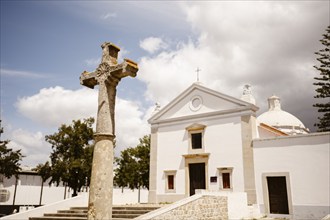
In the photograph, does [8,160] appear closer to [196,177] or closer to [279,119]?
[196,177]

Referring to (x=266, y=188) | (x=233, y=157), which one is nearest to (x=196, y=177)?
(x=233, y=157)

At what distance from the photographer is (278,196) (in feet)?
54.2

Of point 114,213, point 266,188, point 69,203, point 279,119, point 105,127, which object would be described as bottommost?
point 114,213

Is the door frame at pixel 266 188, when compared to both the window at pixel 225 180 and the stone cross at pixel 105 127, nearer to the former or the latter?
the window at pixel 225 180

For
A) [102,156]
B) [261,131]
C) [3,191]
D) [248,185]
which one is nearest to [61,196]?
[3,191]

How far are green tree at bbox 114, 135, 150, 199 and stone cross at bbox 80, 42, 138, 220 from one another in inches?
1002

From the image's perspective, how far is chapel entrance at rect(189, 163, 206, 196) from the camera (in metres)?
19.1

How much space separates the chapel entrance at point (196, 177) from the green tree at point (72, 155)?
774cm

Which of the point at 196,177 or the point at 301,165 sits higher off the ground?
the point at 301,165

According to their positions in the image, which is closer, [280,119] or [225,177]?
[225,177]

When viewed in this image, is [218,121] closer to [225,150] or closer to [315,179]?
[225,150]

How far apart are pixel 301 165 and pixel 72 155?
1572 cm

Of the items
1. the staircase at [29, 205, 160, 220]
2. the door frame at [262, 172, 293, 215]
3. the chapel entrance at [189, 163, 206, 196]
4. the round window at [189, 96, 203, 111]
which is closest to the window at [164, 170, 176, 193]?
the chapel entrance at [189, 163, 206, 196]

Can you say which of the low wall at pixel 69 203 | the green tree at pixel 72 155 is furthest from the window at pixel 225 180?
the green tree at pixel 72 155
